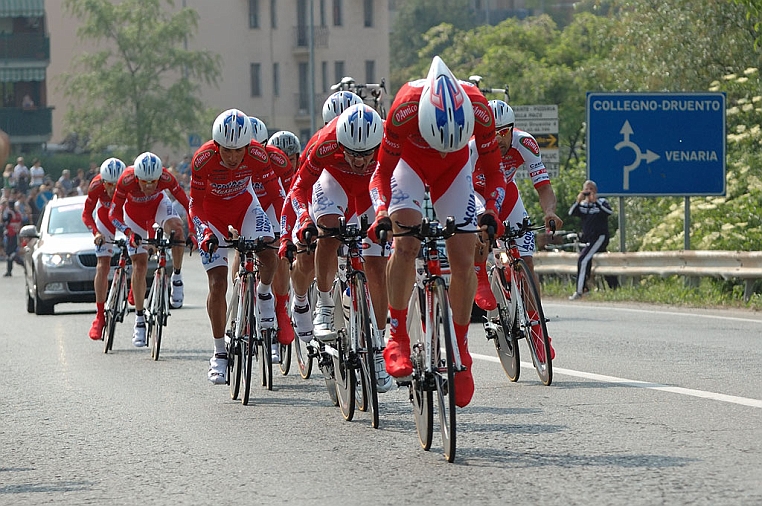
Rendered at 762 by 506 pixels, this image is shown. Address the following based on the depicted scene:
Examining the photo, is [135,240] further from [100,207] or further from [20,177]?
[20,177]

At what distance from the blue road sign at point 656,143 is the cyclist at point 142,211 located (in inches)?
314

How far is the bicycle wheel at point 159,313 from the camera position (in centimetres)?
1479

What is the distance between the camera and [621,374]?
11617 millimetres

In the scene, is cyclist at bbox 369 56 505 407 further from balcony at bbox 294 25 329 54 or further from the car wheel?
balcony at bbox 294 25 329 54

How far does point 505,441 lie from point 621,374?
10.4ft

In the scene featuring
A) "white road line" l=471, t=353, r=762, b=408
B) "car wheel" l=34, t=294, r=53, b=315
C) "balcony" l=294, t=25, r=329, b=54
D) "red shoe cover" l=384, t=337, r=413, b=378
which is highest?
"balcony" l=294, t=25, r=329, b=54

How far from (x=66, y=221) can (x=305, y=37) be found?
212 feet

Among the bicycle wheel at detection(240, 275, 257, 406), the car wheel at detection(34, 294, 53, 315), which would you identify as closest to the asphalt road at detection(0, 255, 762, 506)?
the bicycle wheel at detection(240, 275, 257, 406)

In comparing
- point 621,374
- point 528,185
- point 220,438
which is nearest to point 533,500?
point 220,438

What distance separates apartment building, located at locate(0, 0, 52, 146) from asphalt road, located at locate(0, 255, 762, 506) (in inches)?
2385

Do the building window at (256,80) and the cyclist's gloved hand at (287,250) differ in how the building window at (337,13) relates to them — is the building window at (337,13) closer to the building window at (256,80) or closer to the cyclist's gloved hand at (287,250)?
the building window at (256,80)

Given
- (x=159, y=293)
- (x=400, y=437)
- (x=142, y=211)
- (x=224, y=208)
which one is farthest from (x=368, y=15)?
(x=400, y=437)

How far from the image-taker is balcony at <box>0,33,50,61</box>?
74.2 meters

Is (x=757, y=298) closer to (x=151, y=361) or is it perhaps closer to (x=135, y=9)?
(x=151, y=361)
